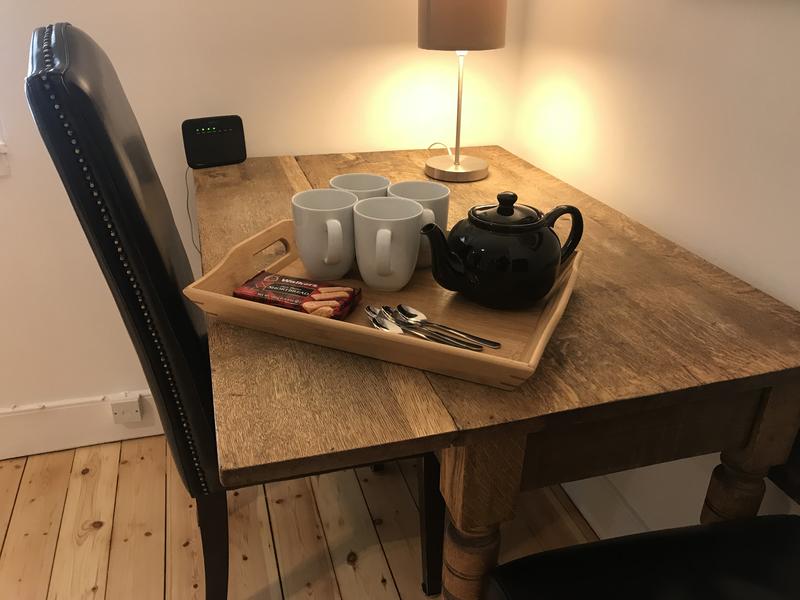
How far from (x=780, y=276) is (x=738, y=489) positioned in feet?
1.13

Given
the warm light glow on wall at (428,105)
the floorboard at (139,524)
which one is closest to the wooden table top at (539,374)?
the warm light glow on wall at (428,105)

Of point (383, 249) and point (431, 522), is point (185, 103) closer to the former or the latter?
point (383, 249)

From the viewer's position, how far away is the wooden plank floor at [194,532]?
1499 mm

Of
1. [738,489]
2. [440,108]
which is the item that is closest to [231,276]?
[738,489]

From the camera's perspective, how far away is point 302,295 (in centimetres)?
86

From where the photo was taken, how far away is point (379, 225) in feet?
2.89

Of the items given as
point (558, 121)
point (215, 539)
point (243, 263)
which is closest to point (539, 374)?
point (243, 263)

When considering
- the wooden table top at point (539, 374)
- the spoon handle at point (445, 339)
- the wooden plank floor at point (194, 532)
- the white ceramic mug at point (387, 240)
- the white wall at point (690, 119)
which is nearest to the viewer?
the wooden table top at point (539, 374)

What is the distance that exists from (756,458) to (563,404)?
1.25 ft

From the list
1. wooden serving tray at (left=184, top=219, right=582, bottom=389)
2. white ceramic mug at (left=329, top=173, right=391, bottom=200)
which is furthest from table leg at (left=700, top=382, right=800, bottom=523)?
white ceramic mug at (left=329, top=173, right=391, bottom=200)

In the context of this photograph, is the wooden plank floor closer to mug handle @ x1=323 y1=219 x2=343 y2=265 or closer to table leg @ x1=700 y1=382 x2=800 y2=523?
table leg @ x1=700 y1=382 x2=800 y2=523

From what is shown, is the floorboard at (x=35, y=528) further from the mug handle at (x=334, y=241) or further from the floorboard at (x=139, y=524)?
the mug handle at (x=334, y=241)

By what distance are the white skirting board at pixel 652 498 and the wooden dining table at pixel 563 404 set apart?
0.23 m

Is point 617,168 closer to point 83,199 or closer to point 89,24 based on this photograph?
point 83,199
